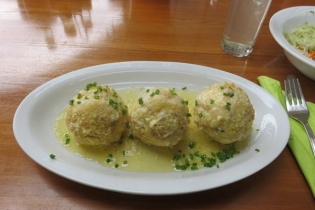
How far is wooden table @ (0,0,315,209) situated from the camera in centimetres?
93

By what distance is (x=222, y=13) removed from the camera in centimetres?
213

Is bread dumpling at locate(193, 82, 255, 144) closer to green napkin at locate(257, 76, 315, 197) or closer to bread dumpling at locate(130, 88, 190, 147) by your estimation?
bread dumpling at locate(130, 88, 190, 147)

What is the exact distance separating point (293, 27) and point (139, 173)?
1440mm

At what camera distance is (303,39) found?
1.66m

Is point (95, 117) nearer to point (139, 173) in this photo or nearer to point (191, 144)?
point (139, 173)

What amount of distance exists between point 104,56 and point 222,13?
1.07 metres

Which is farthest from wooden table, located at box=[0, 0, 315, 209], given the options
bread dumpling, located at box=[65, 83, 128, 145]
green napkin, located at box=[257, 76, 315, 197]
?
bread dumpling, located at box=[65, 83, 128, 145]

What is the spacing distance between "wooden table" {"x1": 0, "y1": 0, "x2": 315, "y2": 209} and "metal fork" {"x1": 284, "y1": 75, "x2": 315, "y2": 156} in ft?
0.35

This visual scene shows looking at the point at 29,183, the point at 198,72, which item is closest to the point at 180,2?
the point at 198,72

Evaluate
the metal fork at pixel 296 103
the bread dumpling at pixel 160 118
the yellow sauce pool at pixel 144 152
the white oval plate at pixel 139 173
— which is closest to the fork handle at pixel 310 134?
the metal fork at pixel 296 103

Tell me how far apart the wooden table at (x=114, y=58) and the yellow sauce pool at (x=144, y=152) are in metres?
0.11

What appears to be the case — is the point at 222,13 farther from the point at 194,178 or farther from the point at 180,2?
the point at 194,178

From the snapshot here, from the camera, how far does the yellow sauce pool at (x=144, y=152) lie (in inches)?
39.9

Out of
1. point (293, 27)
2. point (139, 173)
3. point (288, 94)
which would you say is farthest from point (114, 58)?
point (293, 27)
